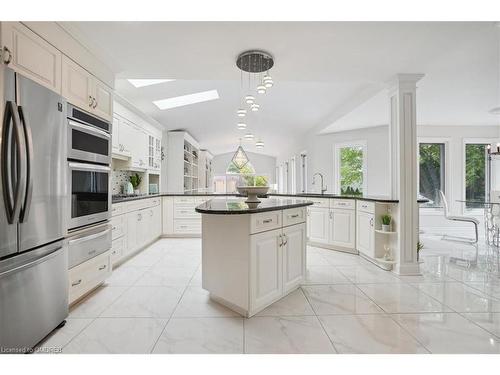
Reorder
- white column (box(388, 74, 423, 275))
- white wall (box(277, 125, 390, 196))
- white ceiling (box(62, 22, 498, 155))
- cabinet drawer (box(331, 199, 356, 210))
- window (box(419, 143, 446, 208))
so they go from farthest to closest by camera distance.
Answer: window (box(419, 143, 446, 208))
white wall (box(277, 125, 390, 196))
cabinet drawer (box(331, 199, 356, 210))
white column (box(388, 74, 423, 275))
white ceiling (box(62, 22, 498, 155))

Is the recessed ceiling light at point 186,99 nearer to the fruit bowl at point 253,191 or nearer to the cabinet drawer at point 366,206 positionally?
the fruit bowl at point 253,191

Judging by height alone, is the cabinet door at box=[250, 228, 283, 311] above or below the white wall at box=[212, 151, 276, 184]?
below

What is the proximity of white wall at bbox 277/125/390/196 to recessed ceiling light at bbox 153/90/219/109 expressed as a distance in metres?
2.98

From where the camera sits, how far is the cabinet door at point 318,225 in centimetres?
421

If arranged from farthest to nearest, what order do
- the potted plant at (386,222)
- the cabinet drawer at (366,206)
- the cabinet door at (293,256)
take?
the cabinet drawer at (366,206), the potted plant at (386,222), the cabinet door at (293,256)

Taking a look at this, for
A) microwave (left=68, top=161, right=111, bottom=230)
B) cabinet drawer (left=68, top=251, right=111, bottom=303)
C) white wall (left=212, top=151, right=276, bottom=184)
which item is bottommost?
cabinet drawer (left=68, top=251, right=111, bottom=303)

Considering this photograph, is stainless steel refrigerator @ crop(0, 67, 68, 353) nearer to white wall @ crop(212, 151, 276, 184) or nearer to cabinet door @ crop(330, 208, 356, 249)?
cabinet door @ crop(330, 208, 356, 249)

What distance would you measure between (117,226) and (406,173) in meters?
3.66

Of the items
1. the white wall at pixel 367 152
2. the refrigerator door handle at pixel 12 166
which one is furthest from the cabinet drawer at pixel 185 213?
the refrigerator door handle at pixel 12 166

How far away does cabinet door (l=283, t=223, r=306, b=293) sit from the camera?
2338mm

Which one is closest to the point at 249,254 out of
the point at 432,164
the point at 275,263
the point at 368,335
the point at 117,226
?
the point at 275,263

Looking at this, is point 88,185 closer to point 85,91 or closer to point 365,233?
point 85,91

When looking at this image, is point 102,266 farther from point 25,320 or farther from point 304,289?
point 304,289

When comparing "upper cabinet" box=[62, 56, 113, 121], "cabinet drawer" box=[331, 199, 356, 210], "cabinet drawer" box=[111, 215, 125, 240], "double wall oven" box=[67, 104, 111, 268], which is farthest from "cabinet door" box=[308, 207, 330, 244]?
"upper cabinet" box=[62, 56, 113, 121]
